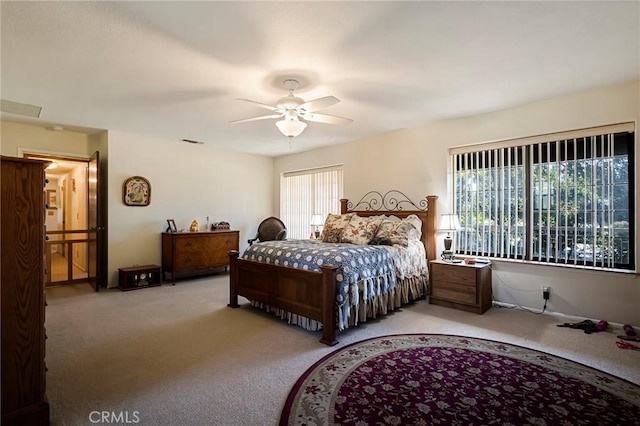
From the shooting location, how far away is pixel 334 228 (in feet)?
14.8

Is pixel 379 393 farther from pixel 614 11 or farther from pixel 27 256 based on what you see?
pixel 614 11

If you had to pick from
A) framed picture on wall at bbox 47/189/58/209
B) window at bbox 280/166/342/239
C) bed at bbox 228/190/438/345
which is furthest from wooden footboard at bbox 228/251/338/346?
framed picture on wall at bbox 47/189/58/209

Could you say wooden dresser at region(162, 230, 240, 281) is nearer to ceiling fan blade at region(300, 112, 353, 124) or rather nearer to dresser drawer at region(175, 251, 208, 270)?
dresser drawer at region(175, 251, 208, 270)

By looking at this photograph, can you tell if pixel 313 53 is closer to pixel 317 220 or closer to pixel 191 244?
pixel 317 220

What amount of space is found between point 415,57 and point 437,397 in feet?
8.58

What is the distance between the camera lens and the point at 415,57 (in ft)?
8.68

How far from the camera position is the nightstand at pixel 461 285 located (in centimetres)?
367

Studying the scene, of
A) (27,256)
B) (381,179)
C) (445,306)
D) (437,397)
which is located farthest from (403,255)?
(27,256)

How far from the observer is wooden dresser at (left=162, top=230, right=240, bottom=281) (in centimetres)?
528

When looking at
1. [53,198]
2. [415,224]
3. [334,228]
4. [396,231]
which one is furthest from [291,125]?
[53,198]

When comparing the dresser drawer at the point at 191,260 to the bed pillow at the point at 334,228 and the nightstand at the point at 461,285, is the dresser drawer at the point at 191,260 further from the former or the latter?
the nightstand at the point at 461,285

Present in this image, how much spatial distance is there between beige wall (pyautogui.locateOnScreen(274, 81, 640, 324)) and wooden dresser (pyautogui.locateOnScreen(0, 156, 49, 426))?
→ 4367 millimetres

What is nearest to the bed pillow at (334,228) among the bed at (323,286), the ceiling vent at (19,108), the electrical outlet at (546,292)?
the bed at (323,286)

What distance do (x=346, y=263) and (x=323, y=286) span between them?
0.34 metres
